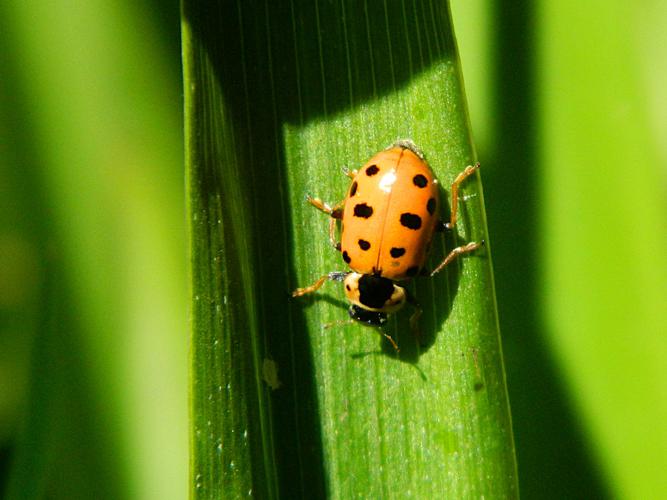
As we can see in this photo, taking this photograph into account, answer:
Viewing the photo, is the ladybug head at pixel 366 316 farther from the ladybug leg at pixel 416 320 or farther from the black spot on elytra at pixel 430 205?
the black spot on elytra at pixel 430 205

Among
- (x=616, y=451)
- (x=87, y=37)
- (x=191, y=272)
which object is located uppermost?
(x=87, y=37)

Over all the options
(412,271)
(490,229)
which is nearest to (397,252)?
(412,271)

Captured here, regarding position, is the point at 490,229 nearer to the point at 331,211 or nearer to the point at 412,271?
the point at 412,271

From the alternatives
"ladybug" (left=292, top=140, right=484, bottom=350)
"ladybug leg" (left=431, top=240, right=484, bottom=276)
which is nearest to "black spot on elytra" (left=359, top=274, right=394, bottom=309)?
"ladybug" (left=292, top=140, right=484, bottom=350)

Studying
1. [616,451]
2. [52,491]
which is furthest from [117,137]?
[616,451]

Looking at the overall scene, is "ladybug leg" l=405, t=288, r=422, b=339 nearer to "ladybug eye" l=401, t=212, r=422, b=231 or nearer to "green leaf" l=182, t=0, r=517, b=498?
"green leaf" l=182, t=0, r=517, b=498

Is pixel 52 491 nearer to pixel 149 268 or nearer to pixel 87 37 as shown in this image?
pixel 149 268
